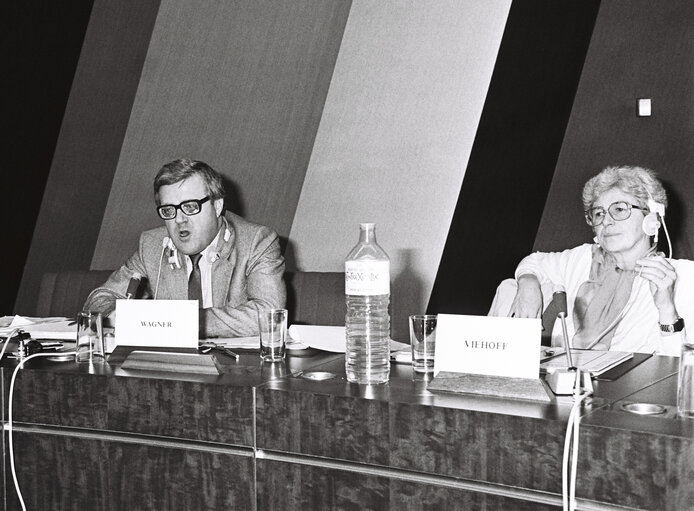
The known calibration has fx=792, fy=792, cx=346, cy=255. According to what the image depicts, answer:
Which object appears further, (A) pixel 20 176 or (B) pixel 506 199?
(B) pixel 506 199

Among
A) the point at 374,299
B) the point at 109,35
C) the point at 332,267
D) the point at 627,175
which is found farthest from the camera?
the point at 332,267

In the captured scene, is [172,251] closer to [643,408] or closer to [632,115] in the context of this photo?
[643,408]

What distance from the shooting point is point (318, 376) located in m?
1.55

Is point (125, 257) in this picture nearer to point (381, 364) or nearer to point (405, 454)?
point (381, 364)

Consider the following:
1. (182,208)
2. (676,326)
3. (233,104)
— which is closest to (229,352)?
(182,208)

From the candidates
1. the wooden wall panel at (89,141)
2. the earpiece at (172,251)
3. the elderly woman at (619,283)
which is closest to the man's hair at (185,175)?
the earpiece at (172,251)

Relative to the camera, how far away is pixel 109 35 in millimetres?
3025

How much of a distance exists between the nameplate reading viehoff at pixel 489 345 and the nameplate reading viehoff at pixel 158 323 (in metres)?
0.56

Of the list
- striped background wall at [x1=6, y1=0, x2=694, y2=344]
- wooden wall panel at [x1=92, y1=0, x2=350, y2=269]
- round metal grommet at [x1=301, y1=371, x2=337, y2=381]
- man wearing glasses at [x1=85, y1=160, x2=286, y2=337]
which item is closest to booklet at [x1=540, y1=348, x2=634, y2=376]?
round metal grommet at [x1=301, y1=371, x2=337, y2=381]

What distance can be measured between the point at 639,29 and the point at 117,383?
269 cm

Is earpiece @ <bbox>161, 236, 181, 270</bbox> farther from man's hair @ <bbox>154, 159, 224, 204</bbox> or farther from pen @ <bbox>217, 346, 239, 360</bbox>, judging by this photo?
pen @ <bbox>217, 346, 239, 360</bbox>

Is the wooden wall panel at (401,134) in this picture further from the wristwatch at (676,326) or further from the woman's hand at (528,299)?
the wristwatch at (676,326)

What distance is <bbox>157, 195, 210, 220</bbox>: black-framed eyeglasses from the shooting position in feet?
7.89

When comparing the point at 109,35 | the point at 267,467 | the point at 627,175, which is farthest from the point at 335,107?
the point at 267,467
